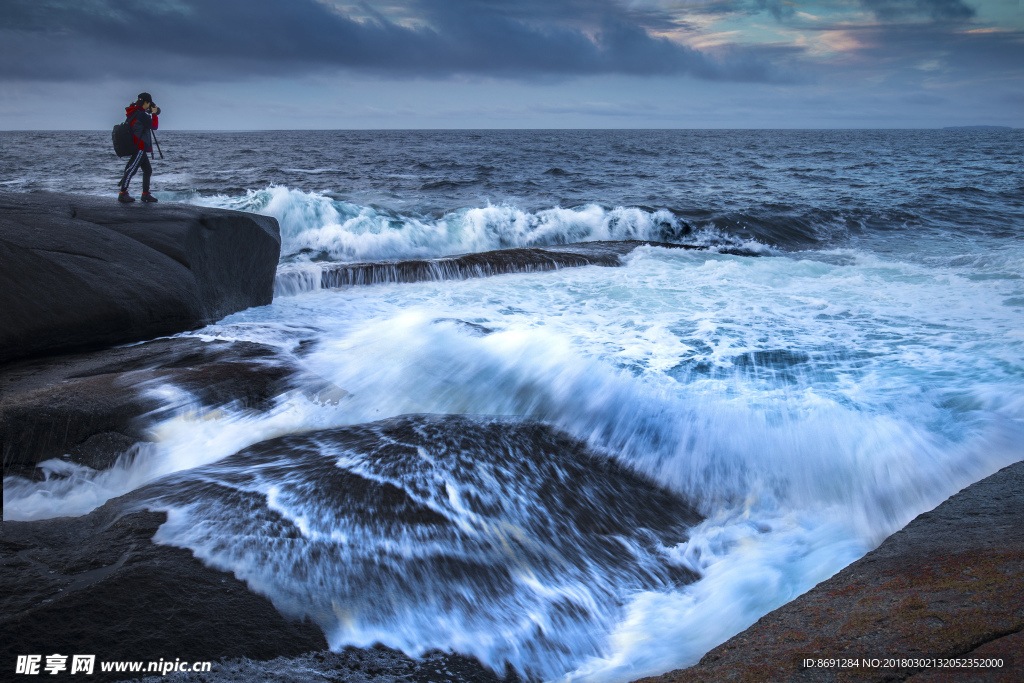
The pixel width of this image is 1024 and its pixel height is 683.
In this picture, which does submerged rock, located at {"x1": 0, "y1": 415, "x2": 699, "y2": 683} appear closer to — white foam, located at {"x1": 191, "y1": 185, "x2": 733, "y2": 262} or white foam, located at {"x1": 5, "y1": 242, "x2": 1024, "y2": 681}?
white foam, located at {"x1": 5, "y1": 242, "x2": 1024, "y2": 681}

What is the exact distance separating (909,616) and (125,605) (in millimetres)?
2814

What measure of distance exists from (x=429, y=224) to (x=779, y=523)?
35.7ft

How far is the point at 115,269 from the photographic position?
5562 millimetres

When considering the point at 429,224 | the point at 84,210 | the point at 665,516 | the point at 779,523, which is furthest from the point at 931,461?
the point at 429,224

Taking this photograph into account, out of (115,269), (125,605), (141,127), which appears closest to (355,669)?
(125,605)

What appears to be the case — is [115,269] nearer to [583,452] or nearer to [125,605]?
[125,605]

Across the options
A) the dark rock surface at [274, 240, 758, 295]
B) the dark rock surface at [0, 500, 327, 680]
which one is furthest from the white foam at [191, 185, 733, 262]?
the dark rock surface at [0, 500, 327, 680]

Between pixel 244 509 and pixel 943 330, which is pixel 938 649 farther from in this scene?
pixel 943 330

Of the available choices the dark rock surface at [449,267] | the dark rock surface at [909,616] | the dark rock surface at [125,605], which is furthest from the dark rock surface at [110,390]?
the dark rock surface at [909,616]

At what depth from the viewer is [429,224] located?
13.2 metres

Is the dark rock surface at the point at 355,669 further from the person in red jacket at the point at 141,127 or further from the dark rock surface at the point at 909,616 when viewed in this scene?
the person in red jacket at the point at 141,127

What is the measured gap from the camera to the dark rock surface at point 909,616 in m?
1.80

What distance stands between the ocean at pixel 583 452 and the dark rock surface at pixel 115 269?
0.51m

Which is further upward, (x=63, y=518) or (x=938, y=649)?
(x=938, y=649)
